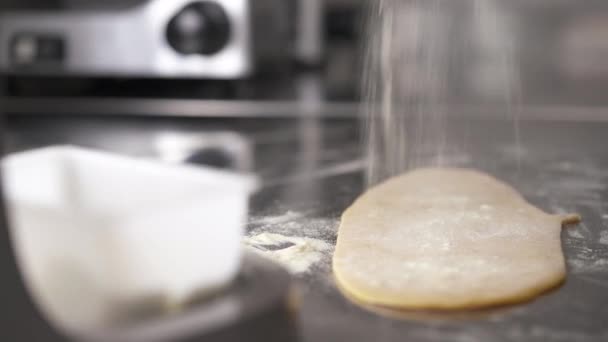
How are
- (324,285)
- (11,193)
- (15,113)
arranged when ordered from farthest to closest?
(15,113)
(324,285)
(11,193)

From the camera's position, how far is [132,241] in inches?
13.1

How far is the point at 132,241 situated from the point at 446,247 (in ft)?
1.12

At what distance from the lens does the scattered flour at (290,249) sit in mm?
581

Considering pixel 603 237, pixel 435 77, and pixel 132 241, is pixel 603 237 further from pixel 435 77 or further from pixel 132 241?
pixel 435 77

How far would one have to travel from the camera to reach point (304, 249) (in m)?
0.61

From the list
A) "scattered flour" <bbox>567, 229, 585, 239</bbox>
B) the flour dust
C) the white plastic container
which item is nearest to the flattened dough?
"scattered flour" <bbox>567, 229, 585, 239</bbox>

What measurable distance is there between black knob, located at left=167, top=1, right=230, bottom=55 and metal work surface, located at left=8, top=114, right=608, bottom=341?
0.53 feet

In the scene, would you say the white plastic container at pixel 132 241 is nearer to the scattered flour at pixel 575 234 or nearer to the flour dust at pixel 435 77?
the scattered flour at pixel 575 234

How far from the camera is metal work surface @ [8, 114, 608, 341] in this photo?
45 cm

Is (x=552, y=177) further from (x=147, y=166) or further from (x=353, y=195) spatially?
(x=147, y=166)

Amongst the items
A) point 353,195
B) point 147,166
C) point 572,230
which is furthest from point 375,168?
A: point 147,166

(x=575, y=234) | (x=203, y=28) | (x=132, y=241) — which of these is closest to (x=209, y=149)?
(x=203, y=28)

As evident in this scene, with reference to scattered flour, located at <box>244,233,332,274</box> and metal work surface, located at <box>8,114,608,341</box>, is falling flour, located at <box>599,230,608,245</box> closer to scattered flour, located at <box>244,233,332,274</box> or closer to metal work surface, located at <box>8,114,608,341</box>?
metal work surface, located at <box>8,114,608,341</box>

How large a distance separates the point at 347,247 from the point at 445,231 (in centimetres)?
10
